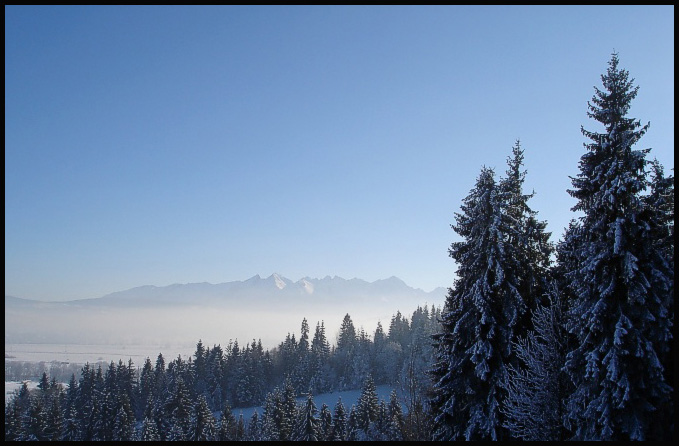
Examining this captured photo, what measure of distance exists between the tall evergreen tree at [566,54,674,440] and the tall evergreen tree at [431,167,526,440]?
144 inches

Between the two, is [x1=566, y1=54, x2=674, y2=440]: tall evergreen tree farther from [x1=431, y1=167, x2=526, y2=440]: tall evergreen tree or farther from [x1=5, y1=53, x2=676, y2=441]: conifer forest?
[x1=431, y1=167, x2=526, y2=440]: tall evergreen tree

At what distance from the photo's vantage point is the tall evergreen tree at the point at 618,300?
14.9 meters

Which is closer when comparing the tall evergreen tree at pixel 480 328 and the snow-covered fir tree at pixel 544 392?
the snow-covered fir tree at pixel 544 392

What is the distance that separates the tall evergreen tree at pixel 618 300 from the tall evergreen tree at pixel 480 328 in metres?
3.66

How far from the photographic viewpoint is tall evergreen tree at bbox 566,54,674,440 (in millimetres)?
14945

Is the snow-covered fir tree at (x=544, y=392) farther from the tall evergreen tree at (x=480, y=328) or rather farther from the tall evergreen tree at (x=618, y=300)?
the tall evergreen tree at (x=480, y=328)

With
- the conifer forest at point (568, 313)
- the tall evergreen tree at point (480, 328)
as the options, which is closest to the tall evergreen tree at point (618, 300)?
the conifer forest at point (568, 313)

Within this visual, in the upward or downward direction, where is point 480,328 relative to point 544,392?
upward

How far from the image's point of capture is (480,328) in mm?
20062

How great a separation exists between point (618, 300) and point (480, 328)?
6.04 m

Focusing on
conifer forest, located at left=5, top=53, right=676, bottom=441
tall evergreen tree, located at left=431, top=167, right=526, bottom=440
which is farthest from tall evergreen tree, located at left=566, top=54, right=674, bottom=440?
tall evergreen tree, located at left=431, top=167, right=526, bottom=440

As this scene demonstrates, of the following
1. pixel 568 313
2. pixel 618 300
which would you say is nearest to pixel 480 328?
pixel 568 313

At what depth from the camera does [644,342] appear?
14.8 meters

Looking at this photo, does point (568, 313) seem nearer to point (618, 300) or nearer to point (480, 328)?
point (618, 300)
